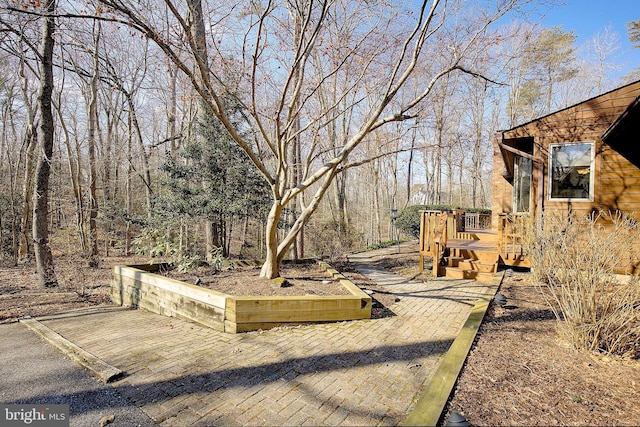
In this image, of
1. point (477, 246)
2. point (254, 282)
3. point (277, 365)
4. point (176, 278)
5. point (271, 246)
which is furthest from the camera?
point (477, 246)

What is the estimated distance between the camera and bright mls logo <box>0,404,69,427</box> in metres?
2.45

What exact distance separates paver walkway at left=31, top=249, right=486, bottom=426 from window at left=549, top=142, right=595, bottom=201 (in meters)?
4.00

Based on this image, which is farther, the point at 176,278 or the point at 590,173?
the point at 590,173

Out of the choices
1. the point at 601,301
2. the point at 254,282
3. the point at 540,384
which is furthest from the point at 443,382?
the point at 254,282

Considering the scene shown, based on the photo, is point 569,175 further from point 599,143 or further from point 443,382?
point 443,382

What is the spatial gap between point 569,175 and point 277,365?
23.9 ft

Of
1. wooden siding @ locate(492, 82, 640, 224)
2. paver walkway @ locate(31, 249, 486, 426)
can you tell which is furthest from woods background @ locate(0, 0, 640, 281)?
paver walkway @ locate(31, 249, 486, 426)

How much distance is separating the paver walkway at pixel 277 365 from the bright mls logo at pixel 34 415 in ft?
1.39

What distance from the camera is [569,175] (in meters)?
6.75

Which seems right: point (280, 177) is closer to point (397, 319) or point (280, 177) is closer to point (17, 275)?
point (397, 319)

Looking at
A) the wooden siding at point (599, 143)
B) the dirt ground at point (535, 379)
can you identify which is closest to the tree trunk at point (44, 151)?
the dirt ground at point (535, 379)

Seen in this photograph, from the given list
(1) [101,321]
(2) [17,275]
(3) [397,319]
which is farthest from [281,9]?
(2) [17,275]

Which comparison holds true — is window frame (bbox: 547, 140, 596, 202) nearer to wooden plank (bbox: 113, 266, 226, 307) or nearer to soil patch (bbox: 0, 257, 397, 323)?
soil patch (bbox: 0, 257, 397, 323)

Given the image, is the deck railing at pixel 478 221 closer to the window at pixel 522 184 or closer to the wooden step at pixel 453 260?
the window at pixel 522 184
